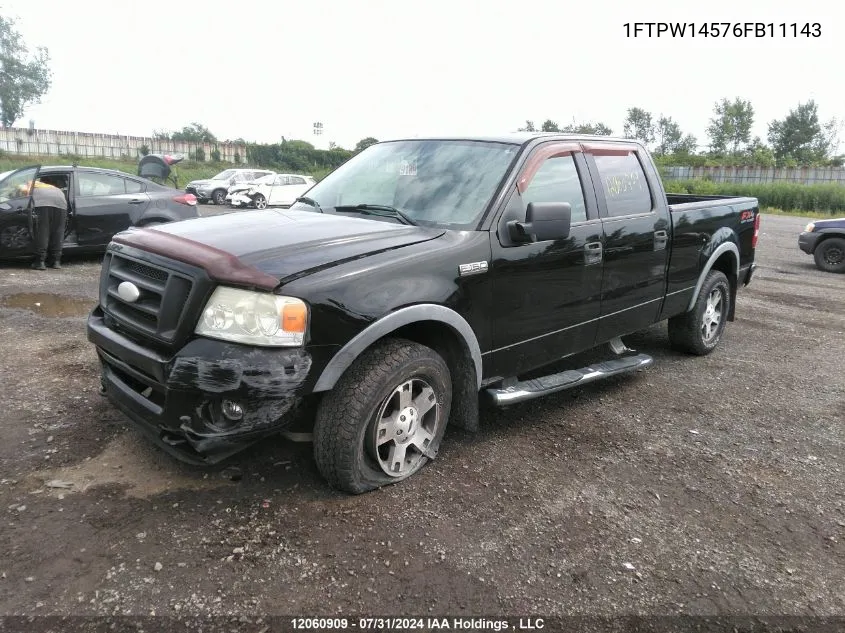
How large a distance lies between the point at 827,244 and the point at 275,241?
41.1 feet

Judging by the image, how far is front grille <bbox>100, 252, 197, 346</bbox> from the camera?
2.85 metres

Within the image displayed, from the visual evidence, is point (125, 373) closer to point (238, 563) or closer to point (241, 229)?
point (241, 229)

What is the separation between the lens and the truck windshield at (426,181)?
3701 millimetres

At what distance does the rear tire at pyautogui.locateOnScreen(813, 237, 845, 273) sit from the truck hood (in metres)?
11.6

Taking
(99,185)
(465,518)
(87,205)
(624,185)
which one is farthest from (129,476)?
(99,185)

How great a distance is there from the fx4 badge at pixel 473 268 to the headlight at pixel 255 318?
96cm

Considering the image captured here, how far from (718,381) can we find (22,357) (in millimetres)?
5738

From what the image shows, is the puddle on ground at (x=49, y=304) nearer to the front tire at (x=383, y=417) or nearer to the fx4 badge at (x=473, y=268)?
the front tire at (x=383, y=417)

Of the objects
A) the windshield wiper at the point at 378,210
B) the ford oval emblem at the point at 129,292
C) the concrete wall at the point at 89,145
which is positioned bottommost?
the ford oval emblem at the point at 129,292

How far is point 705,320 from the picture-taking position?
5.86 m

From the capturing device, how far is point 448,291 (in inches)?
130

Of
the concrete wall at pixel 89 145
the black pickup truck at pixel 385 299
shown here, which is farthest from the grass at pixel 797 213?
the concrete wall at pixel 89 145

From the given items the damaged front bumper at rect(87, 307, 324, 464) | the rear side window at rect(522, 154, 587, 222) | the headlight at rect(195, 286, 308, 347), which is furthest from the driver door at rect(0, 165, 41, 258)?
the rear side window at rect(522, 154, 587, 222)

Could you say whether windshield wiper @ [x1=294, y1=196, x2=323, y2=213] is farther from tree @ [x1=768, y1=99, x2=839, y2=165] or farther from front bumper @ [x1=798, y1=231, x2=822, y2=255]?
tree @ [x1=768, y1=99, x2=839, y2=165]
